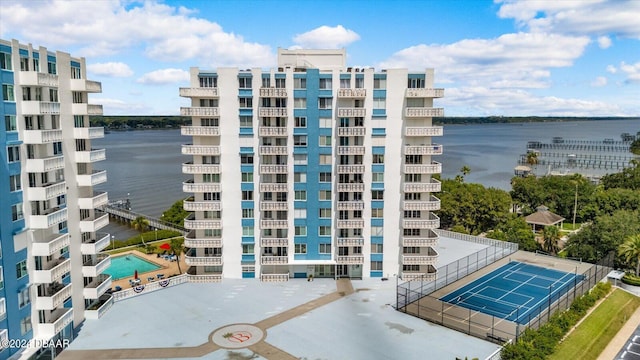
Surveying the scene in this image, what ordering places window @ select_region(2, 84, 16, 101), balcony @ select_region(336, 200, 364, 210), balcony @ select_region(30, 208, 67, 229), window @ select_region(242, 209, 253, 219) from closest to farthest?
window @ select_region(2, 84, 16, 101)
balcony @ select_region(30, 208, 67, 229)
balcony @ select_region(336, 200, 364, 210)
window @ select_region(242, 209, 253, 219)

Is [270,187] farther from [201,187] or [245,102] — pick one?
[245,102]

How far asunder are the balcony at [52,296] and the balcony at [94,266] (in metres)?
3.68

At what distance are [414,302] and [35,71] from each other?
42.8 m

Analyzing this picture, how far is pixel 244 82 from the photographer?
2293 inches

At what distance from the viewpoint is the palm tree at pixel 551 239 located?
7944 cm

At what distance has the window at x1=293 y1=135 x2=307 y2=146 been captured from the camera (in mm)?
59344

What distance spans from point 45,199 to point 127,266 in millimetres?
38775

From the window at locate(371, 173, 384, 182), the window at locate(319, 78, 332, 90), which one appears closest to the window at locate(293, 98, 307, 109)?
the window at locate(319, 78, 332, 90)

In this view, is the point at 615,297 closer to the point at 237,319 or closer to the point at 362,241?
the point at 362,241

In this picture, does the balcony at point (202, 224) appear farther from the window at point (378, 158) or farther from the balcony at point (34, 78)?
the balcony at point (34, 78)

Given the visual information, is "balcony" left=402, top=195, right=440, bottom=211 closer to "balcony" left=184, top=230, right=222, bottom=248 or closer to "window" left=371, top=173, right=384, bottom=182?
"window" left=371, top=173, right=384, bottom=182

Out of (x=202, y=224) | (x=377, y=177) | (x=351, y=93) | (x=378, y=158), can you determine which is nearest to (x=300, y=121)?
(x=351, y=93)

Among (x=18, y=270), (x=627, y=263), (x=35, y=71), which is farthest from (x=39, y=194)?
(x=627, y=263)

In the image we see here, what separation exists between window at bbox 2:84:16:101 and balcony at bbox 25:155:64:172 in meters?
4.99
